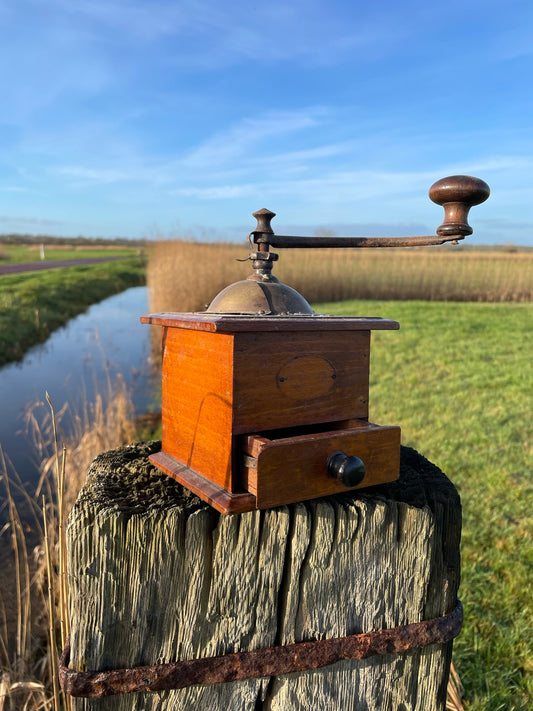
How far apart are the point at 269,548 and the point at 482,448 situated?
4.56 m

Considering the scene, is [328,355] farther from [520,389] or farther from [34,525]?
[520,389]

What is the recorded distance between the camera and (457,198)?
4.40 ft

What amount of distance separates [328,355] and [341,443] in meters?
0.26

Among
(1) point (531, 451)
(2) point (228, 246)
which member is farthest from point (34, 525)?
(2) point (228, 246)

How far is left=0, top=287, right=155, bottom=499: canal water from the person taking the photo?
6770 millimetres

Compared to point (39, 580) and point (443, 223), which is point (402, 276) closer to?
point (39, 580)

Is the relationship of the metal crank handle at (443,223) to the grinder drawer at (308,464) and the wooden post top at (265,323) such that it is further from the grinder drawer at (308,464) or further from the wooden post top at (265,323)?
the grinder drawer at (308,464)

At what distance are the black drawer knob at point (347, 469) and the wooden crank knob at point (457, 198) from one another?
0.69m

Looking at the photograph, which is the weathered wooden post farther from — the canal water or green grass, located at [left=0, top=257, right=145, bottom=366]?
green grass, located at [left=0, top=257, right=145, bottom=366]

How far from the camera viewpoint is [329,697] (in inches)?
48.5

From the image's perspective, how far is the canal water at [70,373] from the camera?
22.2 feet

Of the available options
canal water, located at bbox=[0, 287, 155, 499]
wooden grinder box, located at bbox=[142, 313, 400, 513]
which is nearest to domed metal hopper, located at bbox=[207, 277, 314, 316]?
wooden grinder box, located at bbox=[142, 313, 400, 513]

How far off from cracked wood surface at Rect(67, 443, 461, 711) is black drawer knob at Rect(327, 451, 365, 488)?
87 millimetres

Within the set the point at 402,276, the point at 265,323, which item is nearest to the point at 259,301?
the point at 265,323
